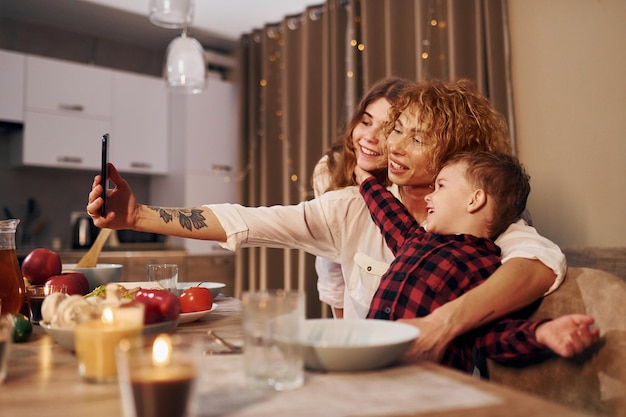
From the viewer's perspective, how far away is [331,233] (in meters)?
1.74

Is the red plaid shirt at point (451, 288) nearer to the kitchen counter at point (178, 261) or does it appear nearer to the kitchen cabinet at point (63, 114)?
the kitchen counter at point (178, 261)

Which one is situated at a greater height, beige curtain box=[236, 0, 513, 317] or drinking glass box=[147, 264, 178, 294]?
beige curtain box=[236, 0, 513, 317]

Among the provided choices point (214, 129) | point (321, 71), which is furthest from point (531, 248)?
point (214, 129)

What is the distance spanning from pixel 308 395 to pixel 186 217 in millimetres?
914

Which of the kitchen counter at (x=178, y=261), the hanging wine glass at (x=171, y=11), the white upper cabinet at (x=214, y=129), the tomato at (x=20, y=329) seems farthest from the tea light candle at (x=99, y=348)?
the white upper cabinet at (x=214, y=129)

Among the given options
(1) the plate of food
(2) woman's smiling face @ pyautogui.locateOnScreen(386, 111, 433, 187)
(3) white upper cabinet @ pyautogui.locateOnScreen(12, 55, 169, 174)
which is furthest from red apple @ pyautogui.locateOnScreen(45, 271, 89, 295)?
(3) white upper cabinet @ pyautogui.locateOnScreen(12, 55, 169, 174)

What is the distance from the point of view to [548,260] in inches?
46.2

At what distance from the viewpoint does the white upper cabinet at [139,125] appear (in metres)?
4.32

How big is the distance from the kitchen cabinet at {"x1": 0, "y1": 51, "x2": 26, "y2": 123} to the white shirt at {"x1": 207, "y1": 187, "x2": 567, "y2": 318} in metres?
2.87

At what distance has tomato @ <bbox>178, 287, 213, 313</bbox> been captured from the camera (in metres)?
1.25

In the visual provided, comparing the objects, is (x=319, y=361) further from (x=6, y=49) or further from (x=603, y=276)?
(x=6, y=49)

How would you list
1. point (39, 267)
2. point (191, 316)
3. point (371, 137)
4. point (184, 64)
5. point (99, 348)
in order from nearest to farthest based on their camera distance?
point (99, 348) < point (191, 316) < point (39, 267) < point (371, 137) < point (184, 64)

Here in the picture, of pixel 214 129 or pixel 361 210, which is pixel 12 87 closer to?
pixel 214 129

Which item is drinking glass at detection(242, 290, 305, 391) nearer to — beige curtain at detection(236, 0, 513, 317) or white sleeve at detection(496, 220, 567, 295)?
white sleeve at detection(496, 220, 567, 295)
